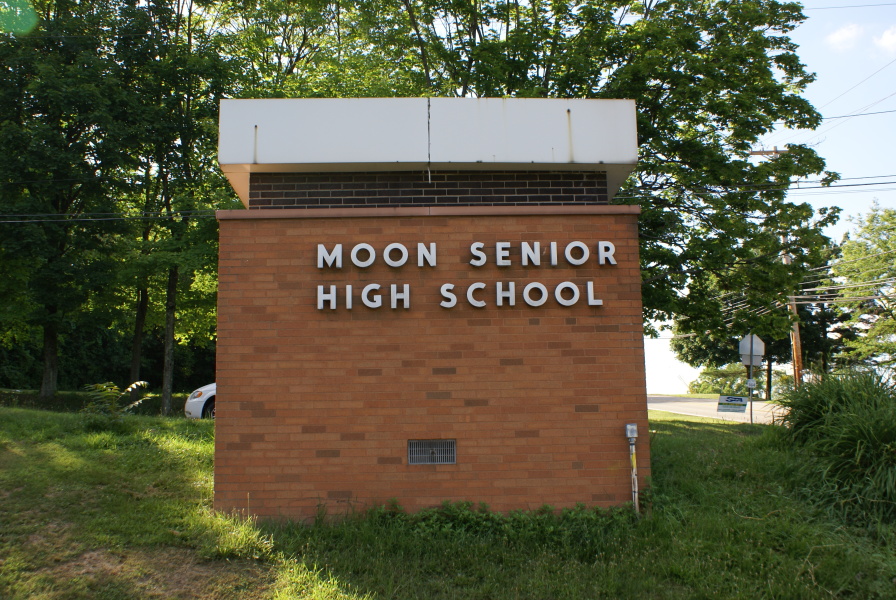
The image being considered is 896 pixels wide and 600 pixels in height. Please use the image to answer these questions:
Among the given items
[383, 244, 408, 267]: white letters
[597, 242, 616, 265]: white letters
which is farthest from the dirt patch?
[597, 242, 616, 265]: white letters

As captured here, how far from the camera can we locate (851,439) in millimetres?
7629

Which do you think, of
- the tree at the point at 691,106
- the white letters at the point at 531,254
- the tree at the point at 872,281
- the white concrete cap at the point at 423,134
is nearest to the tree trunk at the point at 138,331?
the tree at the point at 691,106

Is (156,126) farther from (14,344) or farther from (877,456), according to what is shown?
(877,456)

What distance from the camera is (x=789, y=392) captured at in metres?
9.41

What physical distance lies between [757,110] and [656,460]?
36.2 feet

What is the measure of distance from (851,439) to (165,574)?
22.9 ft

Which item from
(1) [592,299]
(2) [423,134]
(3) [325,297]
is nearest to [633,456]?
(1) [592,299]

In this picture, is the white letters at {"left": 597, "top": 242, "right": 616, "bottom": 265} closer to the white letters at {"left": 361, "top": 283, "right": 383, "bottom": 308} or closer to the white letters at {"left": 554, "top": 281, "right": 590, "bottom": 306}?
the white letters at {"left": 554, "top": 281, "right": 590, "bottom": 306}

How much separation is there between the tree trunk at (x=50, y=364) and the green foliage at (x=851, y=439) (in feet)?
65.9

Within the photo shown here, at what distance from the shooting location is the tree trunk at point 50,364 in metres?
21.1

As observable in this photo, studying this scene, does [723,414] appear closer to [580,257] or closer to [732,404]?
[732,404]

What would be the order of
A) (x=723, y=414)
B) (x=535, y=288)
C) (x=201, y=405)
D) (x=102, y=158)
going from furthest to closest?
(x=723, y=414) < (x=102, y=158) < (x=201, y=405) < (x=535, y=288)

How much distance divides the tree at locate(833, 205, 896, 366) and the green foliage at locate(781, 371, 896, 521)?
30.9 m

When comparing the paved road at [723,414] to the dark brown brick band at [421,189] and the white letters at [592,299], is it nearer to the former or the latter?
the white letters at [592,299]
